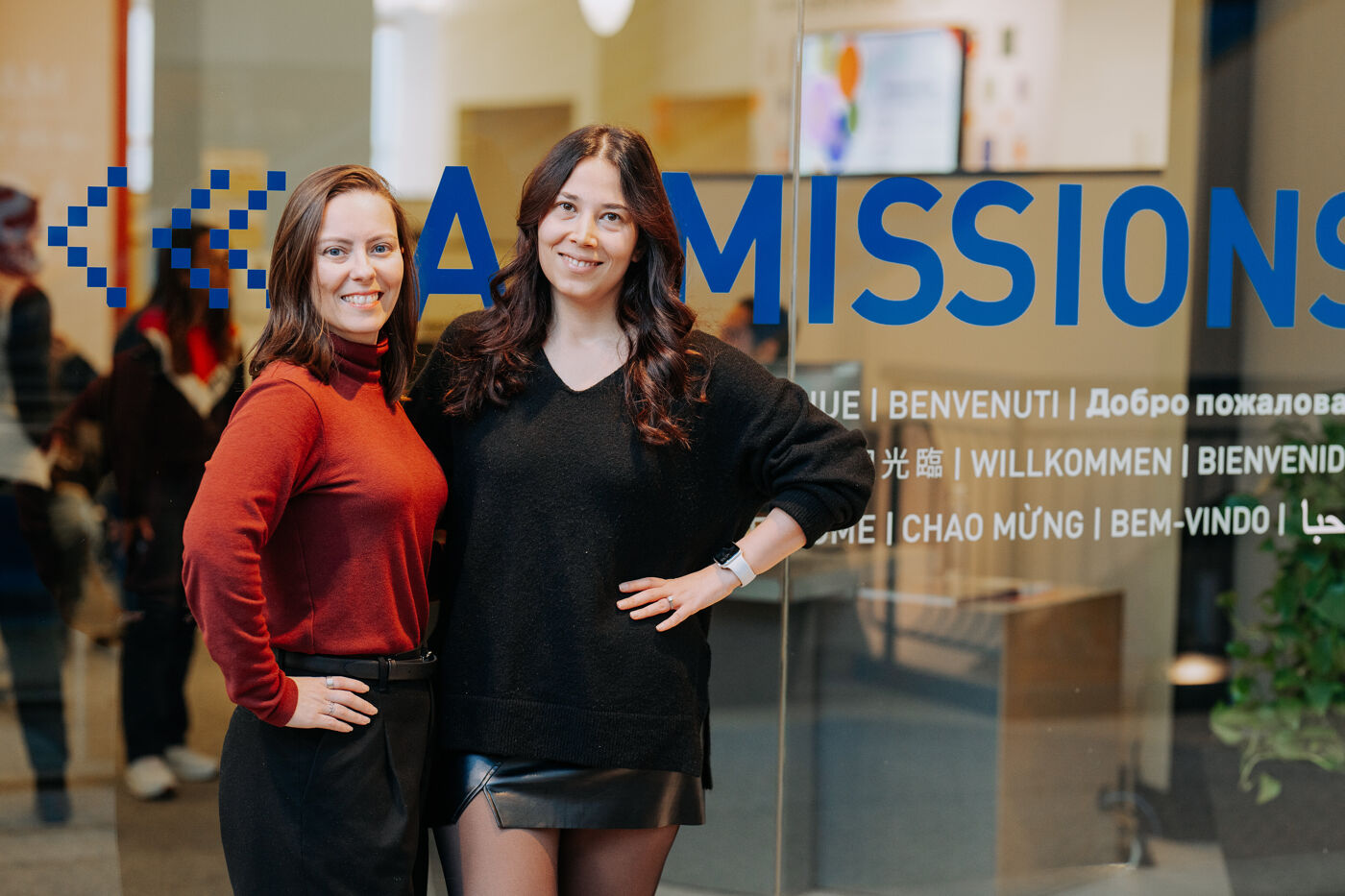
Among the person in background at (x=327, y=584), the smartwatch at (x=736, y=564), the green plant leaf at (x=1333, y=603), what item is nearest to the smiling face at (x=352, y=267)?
the person in background at (x=327, y=584)

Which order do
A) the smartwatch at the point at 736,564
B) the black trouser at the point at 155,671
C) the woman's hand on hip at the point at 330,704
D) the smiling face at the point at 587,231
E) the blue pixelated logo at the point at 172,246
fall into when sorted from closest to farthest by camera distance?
the woman's hand on hip at the point at 330,704, the smiling face at the point at 587,231, the smartwatch at the point at 736,564, the blue pixelated logo at the point at 172,246, the black trouser at the point at 155,671

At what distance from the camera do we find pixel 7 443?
283 cm

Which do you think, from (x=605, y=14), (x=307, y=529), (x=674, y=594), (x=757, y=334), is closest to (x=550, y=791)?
(x=674, y=594)

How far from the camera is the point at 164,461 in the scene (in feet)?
9.27

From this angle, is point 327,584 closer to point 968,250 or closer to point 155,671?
point 155,671

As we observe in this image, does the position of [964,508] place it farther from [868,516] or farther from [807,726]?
[807,726]

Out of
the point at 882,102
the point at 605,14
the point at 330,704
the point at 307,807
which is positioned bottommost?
the point at 307,807

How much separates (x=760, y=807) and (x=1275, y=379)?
1.63 metres

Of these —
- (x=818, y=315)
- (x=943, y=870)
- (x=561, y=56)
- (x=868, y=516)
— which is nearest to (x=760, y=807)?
(x=943, y=870)

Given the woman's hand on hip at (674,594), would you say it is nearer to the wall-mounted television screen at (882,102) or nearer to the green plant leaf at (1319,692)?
the wall-mounted television screen at (882,102)

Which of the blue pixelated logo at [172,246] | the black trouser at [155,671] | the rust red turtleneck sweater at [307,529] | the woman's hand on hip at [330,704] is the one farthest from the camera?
the black trouser at [155,671]

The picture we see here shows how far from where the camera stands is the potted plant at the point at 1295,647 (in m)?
3.22

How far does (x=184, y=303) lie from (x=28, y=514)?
1.93 ft

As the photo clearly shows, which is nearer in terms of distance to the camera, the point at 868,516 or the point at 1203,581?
the point at 868,516
